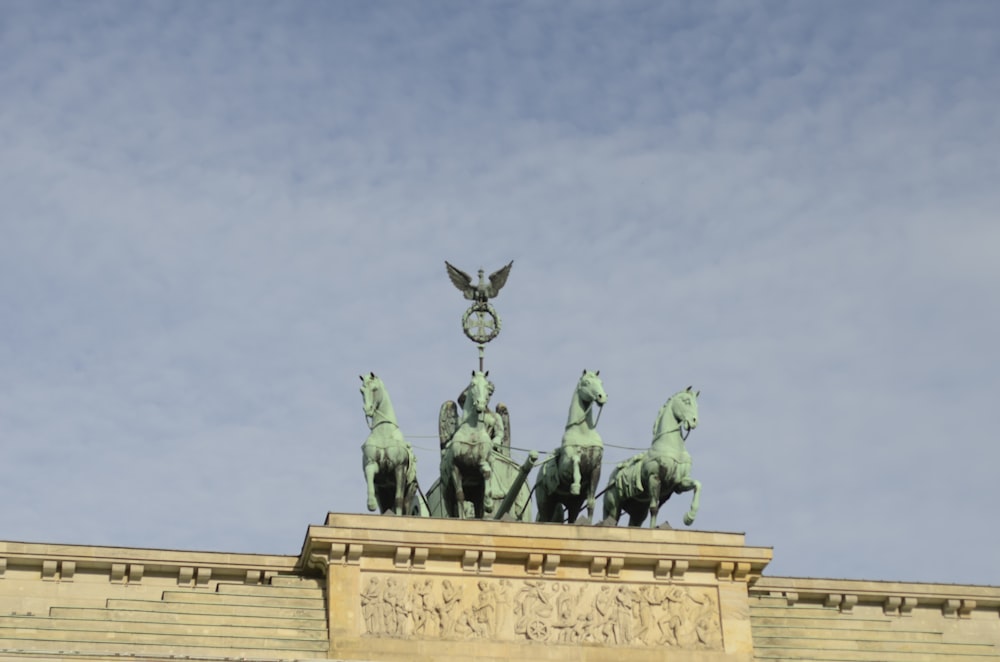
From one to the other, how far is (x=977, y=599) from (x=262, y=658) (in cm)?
1306

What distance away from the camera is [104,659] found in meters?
31.7

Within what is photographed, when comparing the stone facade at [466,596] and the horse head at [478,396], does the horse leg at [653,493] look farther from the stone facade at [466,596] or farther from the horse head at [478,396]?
the horse head at [478,396]

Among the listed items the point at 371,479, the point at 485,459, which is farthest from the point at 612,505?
the point at 371,479

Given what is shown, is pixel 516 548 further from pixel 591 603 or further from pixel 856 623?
pixel 856 623

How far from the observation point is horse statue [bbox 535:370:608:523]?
36.0m

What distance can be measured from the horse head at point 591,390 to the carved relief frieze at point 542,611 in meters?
3.20

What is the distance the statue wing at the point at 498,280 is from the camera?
4053 centimetres

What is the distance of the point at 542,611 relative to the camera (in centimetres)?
3438

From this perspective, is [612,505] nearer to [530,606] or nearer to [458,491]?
[458,491]

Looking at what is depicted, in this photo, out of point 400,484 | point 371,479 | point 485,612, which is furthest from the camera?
point 400,484

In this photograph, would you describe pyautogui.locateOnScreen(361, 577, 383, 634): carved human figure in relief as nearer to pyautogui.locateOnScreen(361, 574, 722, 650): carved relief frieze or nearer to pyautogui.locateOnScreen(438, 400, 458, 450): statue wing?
pyautogui.locateOnScreen(361, 574, 722, 650): carved relief frieze

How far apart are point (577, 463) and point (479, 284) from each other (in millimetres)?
5780

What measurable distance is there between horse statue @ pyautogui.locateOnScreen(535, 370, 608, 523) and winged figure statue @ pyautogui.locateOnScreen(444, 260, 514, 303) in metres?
4.44

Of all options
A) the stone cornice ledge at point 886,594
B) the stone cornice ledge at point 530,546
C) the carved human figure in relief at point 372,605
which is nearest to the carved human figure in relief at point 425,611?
the stone cornice ledge at point 530,546
